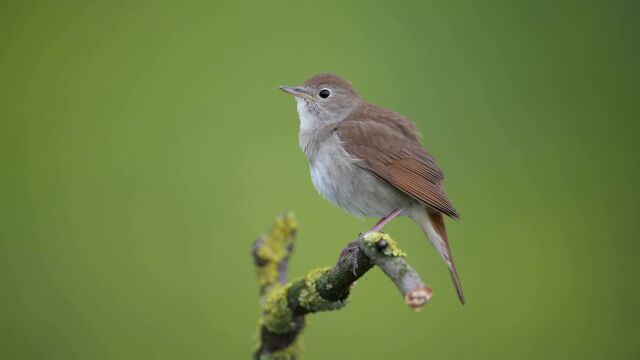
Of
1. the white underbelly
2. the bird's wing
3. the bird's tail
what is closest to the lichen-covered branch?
the white underbelly

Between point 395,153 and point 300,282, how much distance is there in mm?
1320

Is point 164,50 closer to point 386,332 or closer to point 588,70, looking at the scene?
point 386,332

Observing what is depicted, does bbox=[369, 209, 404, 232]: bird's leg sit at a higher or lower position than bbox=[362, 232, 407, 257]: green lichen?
higher

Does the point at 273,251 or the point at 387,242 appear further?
the point at 273,251

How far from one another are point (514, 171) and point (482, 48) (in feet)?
3.02

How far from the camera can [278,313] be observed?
3.62 metres

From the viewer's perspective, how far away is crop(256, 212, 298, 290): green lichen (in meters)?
4.05

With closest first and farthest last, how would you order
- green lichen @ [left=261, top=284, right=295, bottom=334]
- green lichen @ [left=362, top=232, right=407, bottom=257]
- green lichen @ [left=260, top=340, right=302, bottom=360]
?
green lichen @ [left=362, top=232, right=407, bottom=257], green lichen @ [left=261, top=284, right=295, bottom=334], green lichen @ [left=260, top=340, right=302, bottom=360]

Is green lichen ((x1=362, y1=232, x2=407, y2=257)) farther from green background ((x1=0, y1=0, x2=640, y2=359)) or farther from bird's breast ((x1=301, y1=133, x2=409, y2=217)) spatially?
green background ((x1=0, y1=0, x2=640, y2=359))

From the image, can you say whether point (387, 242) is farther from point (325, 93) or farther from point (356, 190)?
point (325, 93)

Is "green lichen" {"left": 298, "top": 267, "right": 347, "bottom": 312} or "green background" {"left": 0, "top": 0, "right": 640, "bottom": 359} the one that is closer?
"green lichen" {"left": 298, "top": 267, "right": 347, "bottom": 312}

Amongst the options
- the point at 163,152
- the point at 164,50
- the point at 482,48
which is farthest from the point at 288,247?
the point at 164,50

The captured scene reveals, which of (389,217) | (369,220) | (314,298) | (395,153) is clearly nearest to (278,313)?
(314,298)

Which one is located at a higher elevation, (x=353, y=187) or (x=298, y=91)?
(x=298, y=91)
